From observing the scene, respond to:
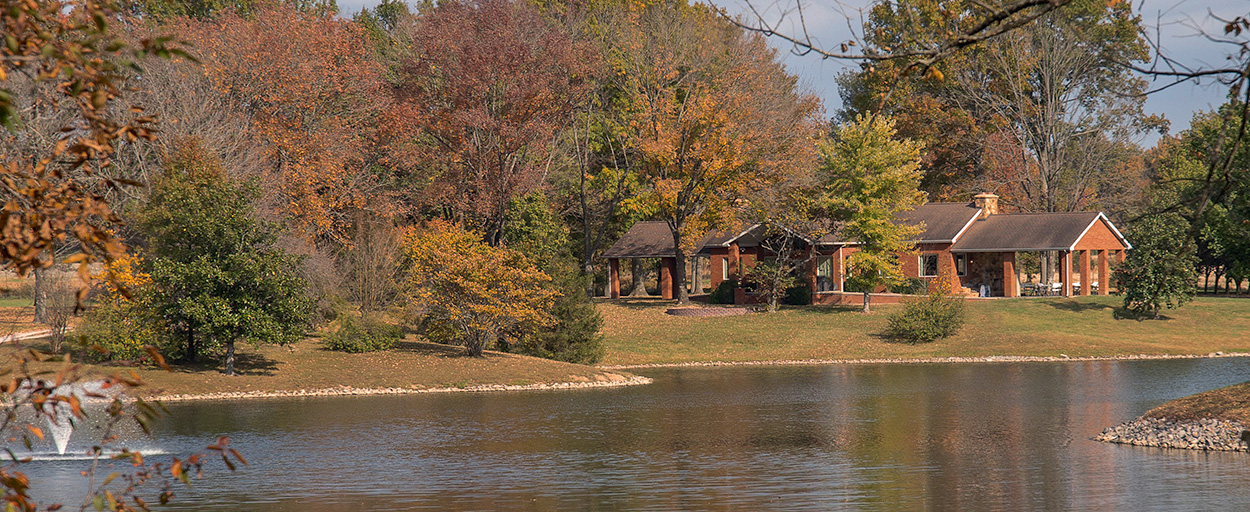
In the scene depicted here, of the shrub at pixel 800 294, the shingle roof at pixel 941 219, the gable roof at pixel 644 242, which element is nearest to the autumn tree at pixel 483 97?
the gable roof at pixel 644 242

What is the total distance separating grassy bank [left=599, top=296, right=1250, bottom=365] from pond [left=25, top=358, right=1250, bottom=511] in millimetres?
8468

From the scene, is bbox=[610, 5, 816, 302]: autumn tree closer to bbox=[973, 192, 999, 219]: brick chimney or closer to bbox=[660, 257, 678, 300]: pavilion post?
bbox=[660, 257, 678, 300]: pavilion post

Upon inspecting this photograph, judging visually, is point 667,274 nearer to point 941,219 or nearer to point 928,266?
point 928,266

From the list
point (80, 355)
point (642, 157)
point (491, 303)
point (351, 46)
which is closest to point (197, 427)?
point (80, 355)

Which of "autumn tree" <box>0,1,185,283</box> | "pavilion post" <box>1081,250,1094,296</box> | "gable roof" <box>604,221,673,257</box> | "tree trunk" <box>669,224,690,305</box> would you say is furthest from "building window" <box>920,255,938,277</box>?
"autumn tree" <box>0,1,185,283</box>

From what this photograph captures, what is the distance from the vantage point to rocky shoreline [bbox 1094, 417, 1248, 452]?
65.0 ft

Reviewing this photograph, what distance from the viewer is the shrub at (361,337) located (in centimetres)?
3728

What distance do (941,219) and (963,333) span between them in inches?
592

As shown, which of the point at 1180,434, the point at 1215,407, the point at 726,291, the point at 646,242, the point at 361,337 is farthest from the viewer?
the point at 646,242

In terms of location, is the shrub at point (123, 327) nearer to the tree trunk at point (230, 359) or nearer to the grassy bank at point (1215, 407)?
the tree trunk at point (230, 359)

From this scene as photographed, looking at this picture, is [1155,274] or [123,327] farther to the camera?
[1155,274]

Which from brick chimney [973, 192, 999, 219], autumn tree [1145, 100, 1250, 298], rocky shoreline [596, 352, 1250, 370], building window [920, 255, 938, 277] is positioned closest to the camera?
autumn tree [1145, 100, 1250, 298]

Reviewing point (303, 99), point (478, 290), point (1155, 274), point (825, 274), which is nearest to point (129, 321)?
point (478, 290)

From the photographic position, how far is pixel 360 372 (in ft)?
115
